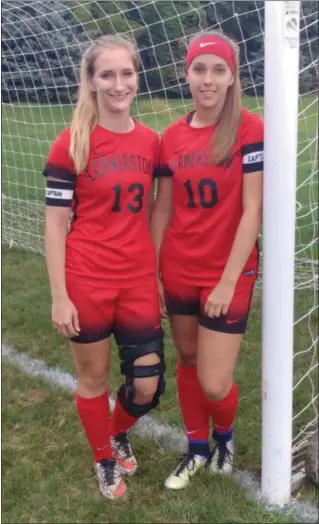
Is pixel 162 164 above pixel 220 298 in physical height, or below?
above

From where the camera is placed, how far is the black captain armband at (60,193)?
2.30 m

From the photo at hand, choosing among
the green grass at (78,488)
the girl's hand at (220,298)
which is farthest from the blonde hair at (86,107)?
the green grass at (78,488)

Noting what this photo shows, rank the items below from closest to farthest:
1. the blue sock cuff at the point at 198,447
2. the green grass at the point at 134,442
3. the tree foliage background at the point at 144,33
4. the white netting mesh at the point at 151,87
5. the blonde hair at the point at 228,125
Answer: the blonde hair at the point at 228,125 → the green grass at the point at 134,442 → the white netting mesh at the point at 151,87 → the blue sock cuff at the point at 198,447 → the tree foliage background at the point at 144,33

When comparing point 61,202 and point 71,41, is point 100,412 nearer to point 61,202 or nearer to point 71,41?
point 61,202

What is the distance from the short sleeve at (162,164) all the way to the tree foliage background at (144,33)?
2.37 feet

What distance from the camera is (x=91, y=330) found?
92.9 inches

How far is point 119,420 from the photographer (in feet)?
8.87

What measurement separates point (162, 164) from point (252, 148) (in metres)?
0.34

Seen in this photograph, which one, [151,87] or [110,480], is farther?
[151,87]

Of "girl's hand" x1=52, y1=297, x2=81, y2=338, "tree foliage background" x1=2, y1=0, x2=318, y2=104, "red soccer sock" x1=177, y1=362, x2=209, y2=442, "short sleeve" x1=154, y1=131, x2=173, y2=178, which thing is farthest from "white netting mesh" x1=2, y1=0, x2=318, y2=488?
"girl's hand" x1=52, y1=297, x2=81, y2=338

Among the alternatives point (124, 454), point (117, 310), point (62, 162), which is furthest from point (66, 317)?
point (124, 454)

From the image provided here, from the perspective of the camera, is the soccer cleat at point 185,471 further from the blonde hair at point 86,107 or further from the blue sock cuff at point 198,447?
the blonde hair at point 86,107

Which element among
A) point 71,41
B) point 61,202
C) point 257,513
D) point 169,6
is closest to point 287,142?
point 61,202

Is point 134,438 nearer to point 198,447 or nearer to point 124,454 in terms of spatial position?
point 124,454
